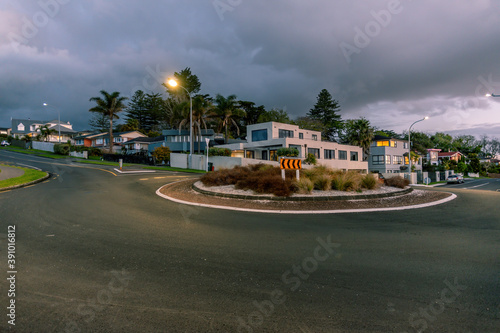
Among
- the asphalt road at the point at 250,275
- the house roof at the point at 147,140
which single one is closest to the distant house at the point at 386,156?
the house roof at the point at 147,140

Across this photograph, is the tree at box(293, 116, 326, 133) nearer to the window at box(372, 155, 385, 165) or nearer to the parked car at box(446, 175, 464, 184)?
the window at box(372, 155, 385, 165)

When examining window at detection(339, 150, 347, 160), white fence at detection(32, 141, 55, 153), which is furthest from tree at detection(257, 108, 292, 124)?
white fence at detection(32, 141, 55, 153)

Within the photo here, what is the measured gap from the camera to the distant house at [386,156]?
183ft

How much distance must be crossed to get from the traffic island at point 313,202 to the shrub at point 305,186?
1.53ft

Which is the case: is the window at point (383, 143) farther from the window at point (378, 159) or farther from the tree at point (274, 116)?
the tree at point (274, 116)

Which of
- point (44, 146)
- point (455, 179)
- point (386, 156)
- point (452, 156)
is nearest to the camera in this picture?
point (455, 179)

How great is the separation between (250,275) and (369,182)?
1021cm

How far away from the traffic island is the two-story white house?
27194 millimetres

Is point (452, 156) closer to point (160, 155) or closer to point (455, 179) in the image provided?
point (455, 179)

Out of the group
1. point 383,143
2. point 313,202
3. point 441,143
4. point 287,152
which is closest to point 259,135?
point 287,152

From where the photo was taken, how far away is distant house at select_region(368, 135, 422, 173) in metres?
55.8

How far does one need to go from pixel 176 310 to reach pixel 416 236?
5.47m

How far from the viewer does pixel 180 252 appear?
4762 mm

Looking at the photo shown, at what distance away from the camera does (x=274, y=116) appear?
63.2 meters
